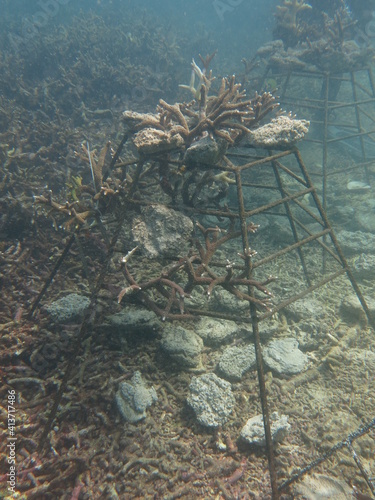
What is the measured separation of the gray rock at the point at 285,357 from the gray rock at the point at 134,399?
1535mm

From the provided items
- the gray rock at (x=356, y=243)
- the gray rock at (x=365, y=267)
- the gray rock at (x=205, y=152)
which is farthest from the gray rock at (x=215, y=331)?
the gray rock at (x=356, y=243)

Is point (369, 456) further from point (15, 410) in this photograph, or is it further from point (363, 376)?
point (15, 410)

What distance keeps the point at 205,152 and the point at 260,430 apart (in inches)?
112

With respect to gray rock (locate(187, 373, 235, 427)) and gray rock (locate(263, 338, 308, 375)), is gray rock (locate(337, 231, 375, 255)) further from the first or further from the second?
gray rock (locate(187, 373, 235, 427))

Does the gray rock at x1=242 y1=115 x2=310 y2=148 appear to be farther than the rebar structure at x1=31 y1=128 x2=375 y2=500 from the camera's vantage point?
Yes

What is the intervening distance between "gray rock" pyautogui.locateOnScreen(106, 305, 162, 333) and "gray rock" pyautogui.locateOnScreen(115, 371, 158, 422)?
603 mm

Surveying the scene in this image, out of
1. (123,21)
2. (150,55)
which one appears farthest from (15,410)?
(123,21)

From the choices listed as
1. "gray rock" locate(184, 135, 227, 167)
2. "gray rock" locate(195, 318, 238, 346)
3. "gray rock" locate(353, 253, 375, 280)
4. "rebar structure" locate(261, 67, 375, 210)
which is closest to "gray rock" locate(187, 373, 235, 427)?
"gray rock" locate(195, 318, 238, 346)

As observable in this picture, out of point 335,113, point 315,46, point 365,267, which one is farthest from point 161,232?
point 335,113

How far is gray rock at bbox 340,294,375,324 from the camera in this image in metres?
3.98

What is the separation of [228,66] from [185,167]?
16.0 metres

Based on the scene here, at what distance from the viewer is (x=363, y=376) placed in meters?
3.32

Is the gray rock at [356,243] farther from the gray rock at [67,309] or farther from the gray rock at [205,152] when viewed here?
the gray rock at [67,309]

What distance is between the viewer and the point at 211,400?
2.76 metres
